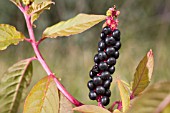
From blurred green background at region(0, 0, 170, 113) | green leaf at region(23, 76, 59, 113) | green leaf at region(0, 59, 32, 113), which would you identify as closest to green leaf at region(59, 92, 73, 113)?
green leaf at region(23, 76, 59, 113)

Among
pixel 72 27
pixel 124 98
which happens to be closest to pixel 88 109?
pixel 124 98

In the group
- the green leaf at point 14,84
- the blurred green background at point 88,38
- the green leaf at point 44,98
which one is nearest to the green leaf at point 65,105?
the green leaf at point 44,98

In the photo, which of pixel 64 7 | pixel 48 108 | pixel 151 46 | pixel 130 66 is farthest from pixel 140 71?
pixel 64 7

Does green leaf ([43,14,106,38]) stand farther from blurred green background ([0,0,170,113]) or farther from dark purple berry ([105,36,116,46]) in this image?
blurred green background ([0,0,170,113])

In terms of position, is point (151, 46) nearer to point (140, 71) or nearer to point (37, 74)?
point (37, 74)

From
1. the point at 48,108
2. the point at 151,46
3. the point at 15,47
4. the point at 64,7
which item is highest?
the point at 64,7

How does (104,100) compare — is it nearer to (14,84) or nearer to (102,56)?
(102,56)
